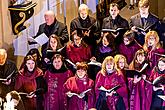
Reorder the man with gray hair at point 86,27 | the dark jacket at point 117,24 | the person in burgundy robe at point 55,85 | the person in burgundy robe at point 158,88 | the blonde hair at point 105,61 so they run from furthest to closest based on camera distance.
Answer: the man with gray hair at point 86,27 → the dark jacket at point 117,24 → the person in burgundy robe at point 55,85 → the blonde hair at point 105,61 → the person in burgundy robe at point 158,88

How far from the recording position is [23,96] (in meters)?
6.48

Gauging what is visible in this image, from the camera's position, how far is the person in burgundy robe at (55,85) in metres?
6.44

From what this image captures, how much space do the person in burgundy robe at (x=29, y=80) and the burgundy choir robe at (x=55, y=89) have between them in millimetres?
134

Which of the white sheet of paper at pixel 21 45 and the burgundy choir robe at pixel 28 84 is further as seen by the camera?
the white sheet of paper at pixel 21 45

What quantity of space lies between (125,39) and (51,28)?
37.3 inches

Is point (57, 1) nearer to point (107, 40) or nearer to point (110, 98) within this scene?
point (107, 40)

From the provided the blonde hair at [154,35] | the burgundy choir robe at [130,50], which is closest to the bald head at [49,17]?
the burgundy choir robe at [130,50]

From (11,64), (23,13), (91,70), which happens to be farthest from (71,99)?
(23,13)

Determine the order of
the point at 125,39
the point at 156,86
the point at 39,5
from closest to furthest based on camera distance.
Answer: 1. the point at 156,86
2. the point at 125,39
3. the point at 39,5

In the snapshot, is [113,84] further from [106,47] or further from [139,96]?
[106,47]

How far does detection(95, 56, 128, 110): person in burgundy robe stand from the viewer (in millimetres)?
6160

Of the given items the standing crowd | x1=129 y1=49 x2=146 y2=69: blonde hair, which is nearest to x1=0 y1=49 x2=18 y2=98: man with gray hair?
the standing crowd

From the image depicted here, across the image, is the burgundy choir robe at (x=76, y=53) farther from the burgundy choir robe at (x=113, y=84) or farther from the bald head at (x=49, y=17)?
the burgundy choir robe at (x=113, y=84)

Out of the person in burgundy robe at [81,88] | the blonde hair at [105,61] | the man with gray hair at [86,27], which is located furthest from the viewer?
the man with gray hair at [86,27]
